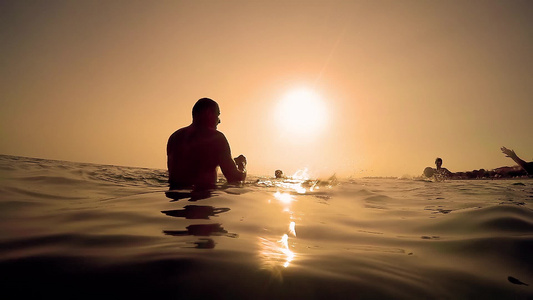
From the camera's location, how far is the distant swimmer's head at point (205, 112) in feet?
15.5

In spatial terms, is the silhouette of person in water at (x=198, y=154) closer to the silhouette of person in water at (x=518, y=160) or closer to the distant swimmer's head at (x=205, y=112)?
the distant swimmer's head at (x=205, y=112)

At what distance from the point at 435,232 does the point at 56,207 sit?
144 inches

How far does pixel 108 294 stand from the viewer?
0.86 meters

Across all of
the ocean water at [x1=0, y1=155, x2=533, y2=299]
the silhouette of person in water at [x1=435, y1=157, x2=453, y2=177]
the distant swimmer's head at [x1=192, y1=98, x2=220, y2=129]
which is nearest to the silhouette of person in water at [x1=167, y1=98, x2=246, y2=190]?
the distant swimmer's head at [x1=192, y1=98, x2=220, y2=129]

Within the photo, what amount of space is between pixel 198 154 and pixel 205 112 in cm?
81

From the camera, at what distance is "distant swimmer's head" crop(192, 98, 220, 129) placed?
15.5 feet

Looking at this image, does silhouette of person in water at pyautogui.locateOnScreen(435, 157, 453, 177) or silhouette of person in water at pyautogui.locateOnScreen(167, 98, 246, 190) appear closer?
silhouette of person in water at pyautogui.locateOnScreen(167, 98, 246, 190)

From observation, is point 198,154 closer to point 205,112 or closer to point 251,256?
point 205,112

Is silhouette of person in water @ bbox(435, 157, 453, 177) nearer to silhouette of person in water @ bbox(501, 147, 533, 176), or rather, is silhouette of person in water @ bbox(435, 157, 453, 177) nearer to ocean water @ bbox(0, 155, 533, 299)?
silhouette of person in water @ bbox(501, 147, 533, 176)

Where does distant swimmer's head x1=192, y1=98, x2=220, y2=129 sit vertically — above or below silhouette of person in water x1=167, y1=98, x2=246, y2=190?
above

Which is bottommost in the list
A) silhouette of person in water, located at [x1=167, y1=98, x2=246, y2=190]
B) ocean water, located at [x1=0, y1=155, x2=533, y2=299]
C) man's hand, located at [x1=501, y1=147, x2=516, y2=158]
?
ocean water, located at [x1=0, y1=155, x2=533, y2=299]

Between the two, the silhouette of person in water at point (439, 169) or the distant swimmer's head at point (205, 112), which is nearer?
Answer: the distant swimmer's head at point (205, 112)

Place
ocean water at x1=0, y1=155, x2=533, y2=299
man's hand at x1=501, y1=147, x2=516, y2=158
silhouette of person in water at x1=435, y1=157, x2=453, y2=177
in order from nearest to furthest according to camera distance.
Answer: ocean water at x1=0, y1=155, x2=533, y2=299
man's hand at x1=501, y1=147, x2=516, y2=158
silhouette of person in water at x1=435, y1=157, x2=453, y2=177

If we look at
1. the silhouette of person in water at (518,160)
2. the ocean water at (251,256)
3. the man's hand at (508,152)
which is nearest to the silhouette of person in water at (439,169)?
the silhouette of person in water at (518,160)
